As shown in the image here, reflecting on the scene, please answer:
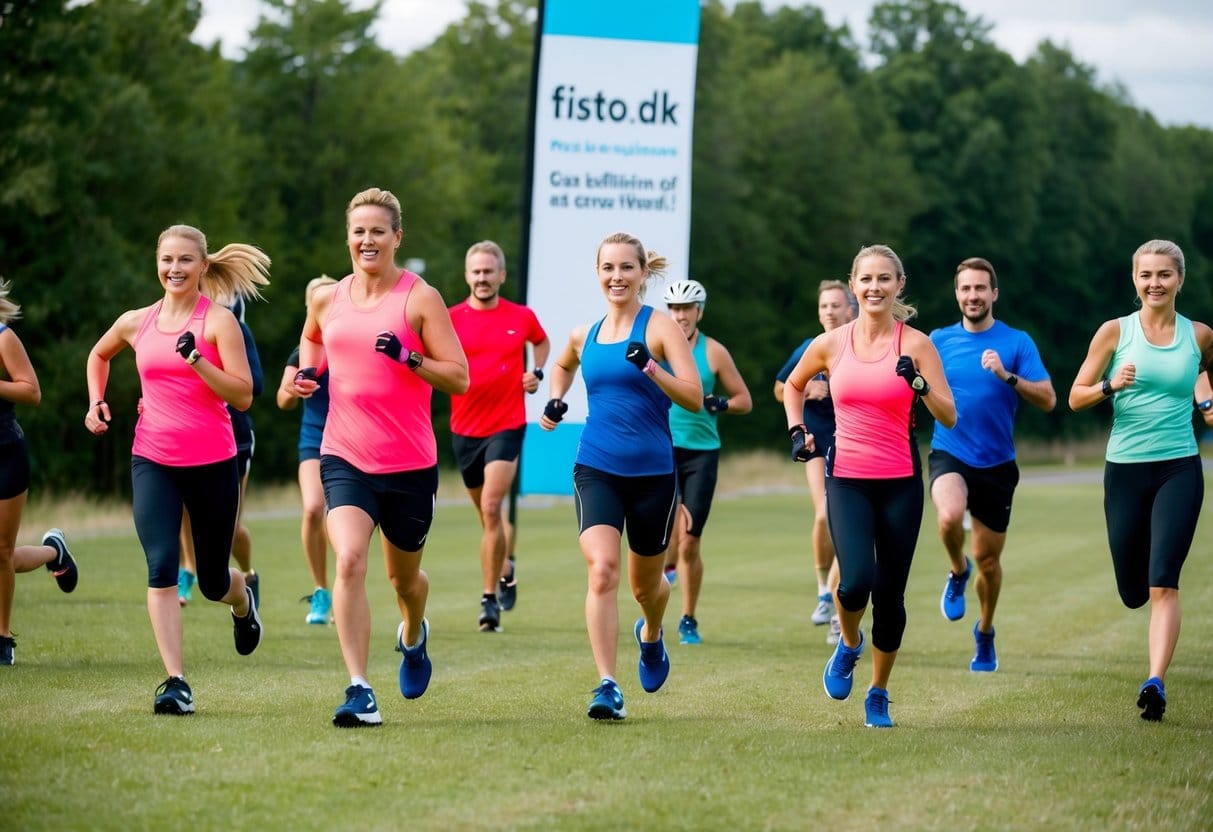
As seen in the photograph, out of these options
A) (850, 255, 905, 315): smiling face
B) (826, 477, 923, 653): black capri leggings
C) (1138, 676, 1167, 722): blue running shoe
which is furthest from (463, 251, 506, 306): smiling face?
(1138, 676, 1167, 722): blue running shoe

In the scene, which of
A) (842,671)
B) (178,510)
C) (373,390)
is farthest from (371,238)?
(842,671)

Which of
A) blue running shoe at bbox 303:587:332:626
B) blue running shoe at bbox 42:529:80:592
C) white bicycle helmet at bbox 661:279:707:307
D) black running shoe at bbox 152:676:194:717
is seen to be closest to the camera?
black running shoe at bbox 152:676:194:717

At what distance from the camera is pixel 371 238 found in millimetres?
8094

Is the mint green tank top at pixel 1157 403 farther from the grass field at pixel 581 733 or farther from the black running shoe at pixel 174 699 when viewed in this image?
the black running shoe at pixel 174 699

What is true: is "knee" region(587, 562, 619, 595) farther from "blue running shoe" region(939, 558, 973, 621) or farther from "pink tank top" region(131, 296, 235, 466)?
"blue running shoe" region(939, 558, 973, 621)

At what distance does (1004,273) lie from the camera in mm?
84688

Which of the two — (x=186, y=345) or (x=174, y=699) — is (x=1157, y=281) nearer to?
(x=186, y=345)

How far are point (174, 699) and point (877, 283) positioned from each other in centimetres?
382

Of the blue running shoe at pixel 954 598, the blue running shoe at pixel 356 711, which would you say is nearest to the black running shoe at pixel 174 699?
the blue running shoe at pixel 356 711

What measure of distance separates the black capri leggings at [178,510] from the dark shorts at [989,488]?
15.2 ft

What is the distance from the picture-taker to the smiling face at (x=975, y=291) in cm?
1095

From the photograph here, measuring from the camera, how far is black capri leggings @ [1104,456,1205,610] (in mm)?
9008

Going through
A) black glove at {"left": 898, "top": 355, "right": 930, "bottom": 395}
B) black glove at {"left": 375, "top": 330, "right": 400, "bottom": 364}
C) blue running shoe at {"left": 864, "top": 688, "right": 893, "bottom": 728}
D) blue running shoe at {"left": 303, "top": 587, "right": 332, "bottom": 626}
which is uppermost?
black glove at {"left": 375, "top": 330, "right": 400, "bottom": 364}

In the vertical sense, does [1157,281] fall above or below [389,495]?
above
